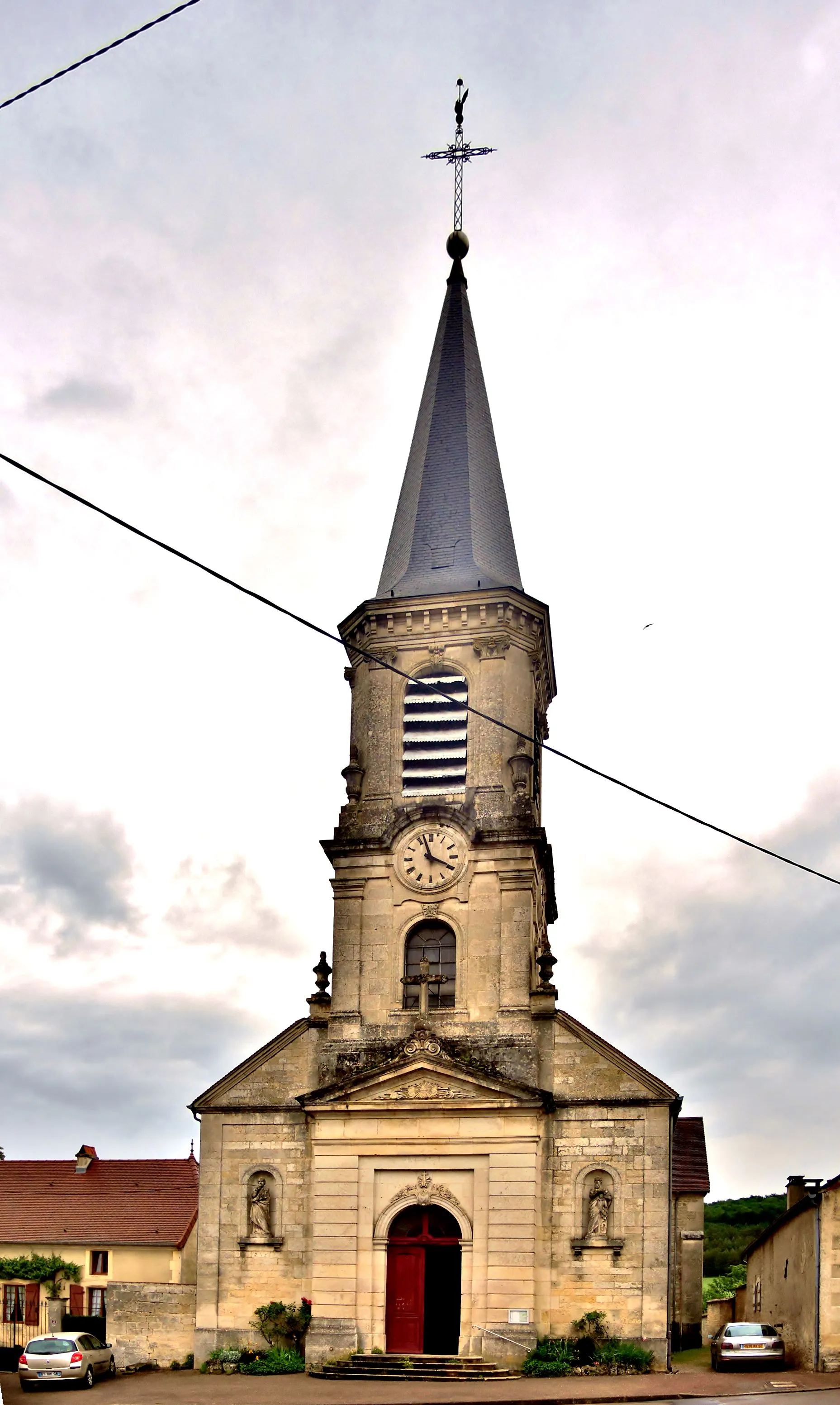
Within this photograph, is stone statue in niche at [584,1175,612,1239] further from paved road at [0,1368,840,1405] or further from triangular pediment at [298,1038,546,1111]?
paved road at [0,1368,840,1405]

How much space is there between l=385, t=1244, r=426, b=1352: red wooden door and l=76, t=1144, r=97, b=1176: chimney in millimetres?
20348

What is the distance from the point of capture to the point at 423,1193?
28875 millimetres

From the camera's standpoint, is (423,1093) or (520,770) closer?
(423,1093)

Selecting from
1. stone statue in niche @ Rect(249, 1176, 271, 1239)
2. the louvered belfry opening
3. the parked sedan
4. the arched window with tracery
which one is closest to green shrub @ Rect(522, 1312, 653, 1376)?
the parked sedan

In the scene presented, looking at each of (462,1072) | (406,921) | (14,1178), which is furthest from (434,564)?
(14,1178)

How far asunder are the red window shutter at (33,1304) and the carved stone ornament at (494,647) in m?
23.2

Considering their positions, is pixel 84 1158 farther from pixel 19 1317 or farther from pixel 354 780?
pixel 354 780

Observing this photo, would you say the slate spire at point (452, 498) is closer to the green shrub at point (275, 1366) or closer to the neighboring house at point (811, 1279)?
the neighboring house at point (811, 1279)

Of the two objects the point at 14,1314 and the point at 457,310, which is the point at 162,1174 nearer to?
the point at 14,1314

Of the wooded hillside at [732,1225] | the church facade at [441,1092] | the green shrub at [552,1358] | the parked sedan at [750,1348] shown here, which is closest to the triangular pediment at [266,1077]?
the church facade at [441,1092]

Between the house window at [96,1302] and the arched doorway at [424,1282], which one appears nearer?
the arched doorway at [424,1282]

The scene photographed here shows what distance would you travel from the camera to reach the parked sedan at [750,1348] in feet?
86.9

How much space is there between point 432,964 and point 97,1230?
59.0 feet

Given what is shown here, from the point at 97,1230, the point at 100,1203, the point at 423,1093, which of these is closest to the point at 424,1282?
the point at 423,1093
